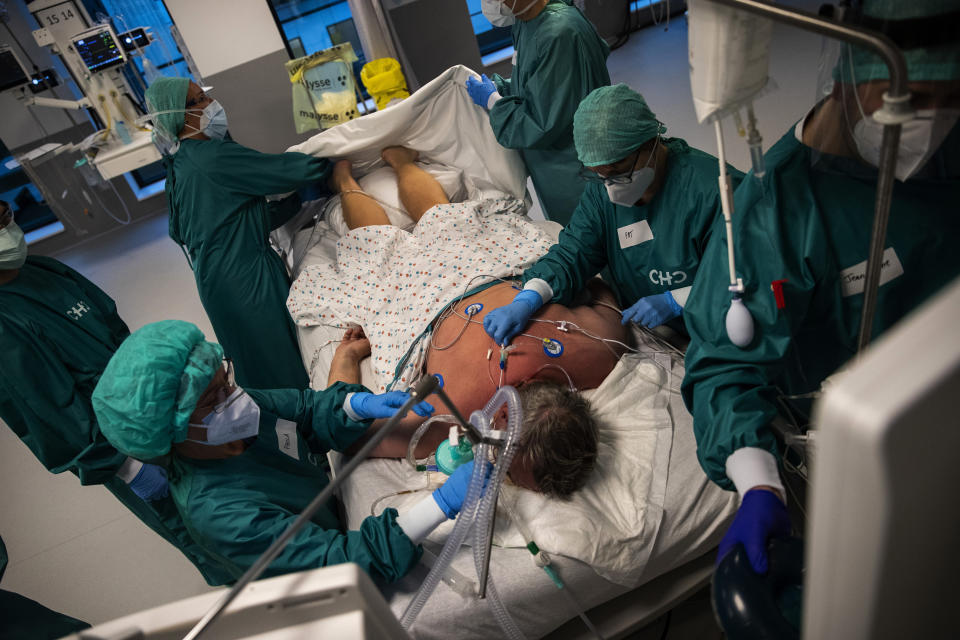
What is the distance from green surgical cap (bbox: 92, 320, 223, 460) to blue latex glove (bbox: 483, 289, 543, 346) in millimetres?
746

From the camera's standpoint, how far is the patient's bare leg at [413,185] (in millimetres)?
2627

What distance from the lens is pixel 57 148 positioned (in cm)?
367

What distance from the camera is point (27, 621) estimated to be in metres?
1.57

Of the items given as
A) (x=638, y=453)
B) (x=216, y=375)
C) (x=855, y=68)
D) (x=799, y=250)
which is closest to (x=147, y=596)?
(x=216, y=375)

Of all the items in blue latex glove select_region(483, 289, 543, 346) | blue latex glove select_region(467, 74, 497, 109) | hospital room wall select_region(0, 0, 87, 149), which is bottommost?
blue latex glove select_region(483, 289, 543, 346)

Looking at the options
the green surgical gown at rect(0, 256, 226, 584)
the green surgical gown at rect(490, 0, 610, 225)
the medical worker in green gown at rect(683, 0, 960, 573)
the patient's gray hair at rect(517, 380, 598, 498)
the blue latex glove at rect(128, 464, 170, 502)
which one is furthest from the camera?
the green surgical gown at rect(490, 0, 610, 225)

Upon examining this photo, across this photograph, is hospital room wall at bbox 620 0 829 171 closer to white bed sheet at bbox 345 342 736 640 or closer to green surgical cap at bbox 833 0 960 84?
white bed sheet at bbox 345 342 736 640

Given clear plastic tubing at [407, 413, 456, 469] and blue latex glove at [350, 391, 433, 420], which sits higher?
blue latex glove at [350, 391, 433, 420]

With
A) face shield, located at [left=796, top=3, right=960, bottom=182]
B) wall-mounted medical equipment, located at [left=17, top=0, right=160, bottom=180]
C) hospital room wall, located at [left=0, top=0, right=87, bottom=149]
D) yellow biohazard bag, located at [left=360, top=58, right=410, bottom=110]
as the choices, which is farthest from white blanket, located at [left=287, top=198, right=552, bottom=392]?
hospital room wall, located at [left=0, top=0, right=87, bottom=149]

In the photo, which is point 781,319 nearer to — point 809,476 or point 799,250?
point 799,250

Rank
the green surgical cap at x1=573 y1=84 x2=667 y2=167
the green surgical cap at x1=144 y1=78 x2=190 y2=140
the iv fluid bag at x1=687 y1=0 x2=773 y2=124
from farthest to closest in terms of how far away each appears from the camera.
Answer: the green surgical cap at x1=144 y1=78 x2=190 y2=140
the green surgical cap at x1=573 y1=84 x2=667 y2=167
the iv fluid bag at x1=687 y1=0 x2=773 y2=124

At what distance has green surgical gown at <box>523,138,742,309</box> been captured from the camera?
157 centimetres

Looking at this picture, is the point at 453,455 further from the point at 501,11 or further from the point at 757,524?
the point at 501,11

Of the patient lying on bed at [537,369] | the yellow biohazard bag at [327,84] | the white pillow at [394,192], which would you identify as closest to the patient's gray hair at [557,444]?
the patient lying on bed at [537,369]
